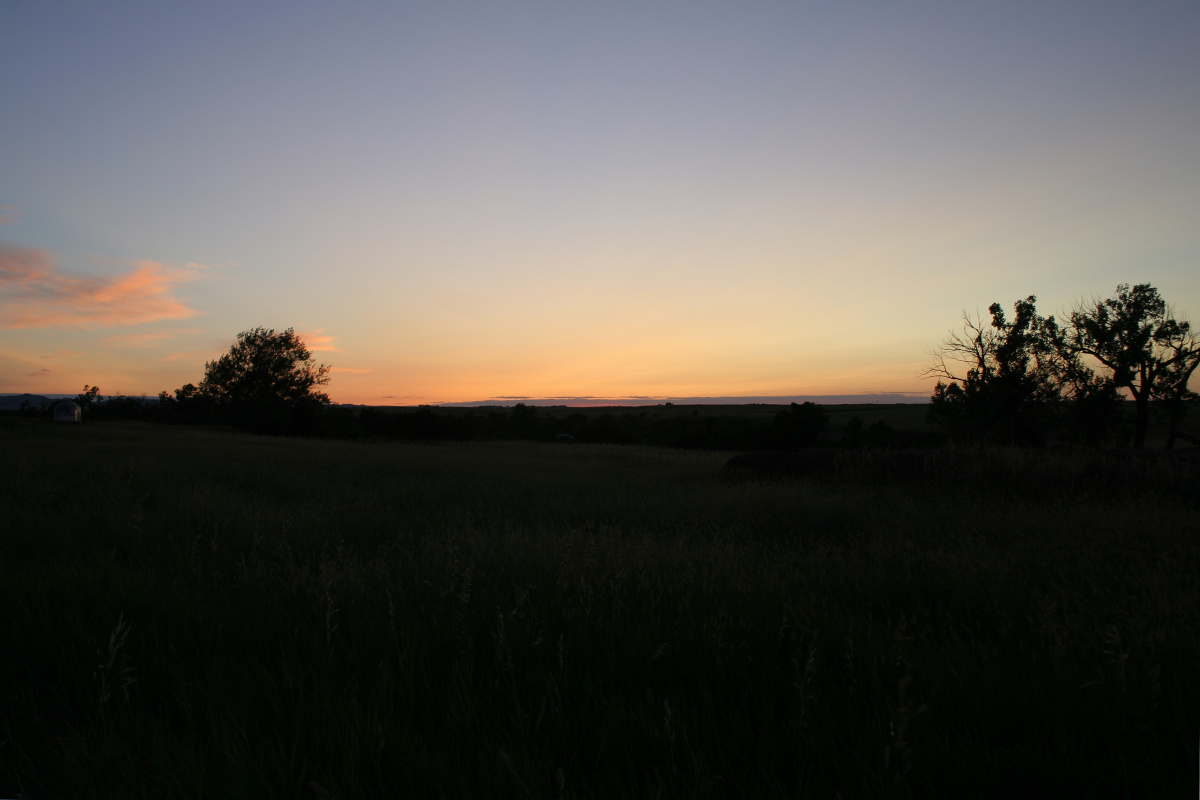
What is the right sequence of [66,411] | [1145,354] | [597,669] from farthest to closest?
1. [66,411]
2. [1145,354]
3. [597,669]

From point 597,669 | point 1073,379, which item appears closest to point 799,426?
point 1073,379

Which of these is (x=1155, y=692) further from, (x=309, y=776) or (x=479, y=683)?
(x=309, y=776)

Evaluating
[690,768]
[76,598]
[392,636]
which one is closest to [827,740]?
[690,768]

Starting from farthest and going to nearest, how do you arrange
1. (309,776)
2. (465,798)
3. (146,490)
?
1. (146,490)
2. (309,776)
3. (465,798)

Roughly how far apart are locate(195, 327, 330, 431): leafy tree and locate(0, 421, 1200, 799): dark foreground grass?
51792mm

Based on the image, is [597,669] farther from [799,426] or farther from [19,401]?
[19,401]

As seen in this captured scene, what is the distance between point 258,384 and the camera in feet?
170

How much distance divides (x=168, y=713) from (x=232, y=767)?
2.57 ft

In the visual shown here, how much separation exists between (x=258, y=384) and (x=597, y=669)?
195 ft

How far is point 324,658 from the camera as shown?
2.69 m

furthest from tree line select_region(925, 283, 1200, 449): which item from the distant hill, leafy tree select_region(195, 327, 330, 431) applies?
the distant hill

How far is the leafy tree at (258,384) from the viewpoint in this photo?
5078 centimetres

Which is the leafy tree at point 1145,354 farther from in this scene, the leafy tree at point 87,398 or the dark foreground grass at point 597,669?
the leafy tree at point 87,398

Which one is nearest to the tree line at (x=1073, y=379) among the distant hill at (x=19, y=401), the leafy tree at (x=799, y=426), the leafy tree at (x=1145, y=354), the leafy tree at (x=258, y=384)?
the leafy tree at (x=1145, y=354)
